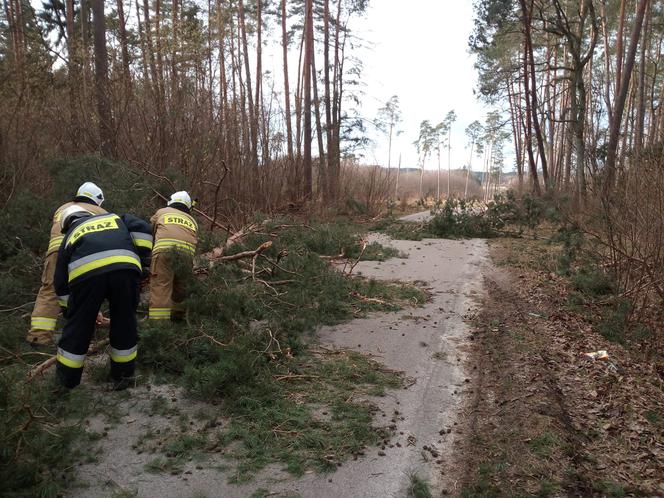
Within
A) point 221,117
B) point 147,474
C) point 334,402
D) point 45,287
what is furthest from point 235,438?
point 221,117

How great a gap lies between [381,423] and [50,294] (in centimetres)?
367

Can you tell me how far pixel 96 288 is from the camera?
12.9ft

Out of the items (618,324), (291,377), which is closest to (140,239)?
(291,377)

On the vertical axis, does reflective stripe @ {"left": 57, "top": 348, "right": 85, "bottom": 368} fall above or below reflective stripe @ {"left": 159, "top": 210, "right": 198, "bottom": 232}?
below

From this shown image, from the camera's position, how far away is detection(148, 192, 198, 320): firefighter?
17.4ft

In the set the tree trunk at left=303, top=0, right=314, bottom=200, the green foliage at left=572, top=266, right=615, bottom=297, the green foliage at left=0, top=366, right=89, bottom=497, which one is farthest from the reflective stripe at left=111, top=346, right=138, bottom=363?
the tree trunk at left=303, top=0, right=314, bottom=200

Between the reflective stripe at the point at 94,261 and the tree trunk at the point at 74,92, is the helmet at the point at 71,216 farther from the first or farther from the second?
the tree trunk at the point at 74,92

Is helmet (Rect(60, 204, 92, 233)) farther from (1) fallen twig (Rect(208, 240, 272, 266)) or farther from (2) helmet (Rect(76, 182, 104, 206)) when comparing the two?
(1) fallen twig (Rect(208, 240, 272, 266))

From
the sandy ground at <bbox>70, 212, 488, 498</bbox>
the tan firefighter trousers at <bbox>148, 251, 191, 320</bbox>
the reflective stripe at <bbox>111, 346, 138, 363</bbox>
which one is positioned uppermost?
the tan firefighter trousers at <bbox>148, 251, 191, 320</bbox>

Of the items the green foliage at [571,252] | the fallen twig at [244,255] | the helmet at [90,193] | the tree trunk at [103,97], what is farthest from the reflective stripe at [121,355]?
the green foliage at [571,252]

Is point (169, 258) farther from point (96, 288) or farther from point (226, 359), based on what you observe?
point (226, 359)

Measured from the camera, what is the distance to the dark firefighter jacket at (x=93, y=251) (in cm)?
389

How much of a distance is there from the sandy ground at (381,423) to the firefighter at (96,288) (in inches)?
18.5

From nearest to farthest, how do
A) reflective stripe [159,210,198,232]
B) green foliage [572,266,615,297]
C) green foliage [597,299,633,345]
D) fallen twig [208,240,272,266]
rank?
reflective stripe [159,210,198,232], green foliage [597,299,633,345], fallen twig [208,240,272,266], green foliage [572,266,615,297]
